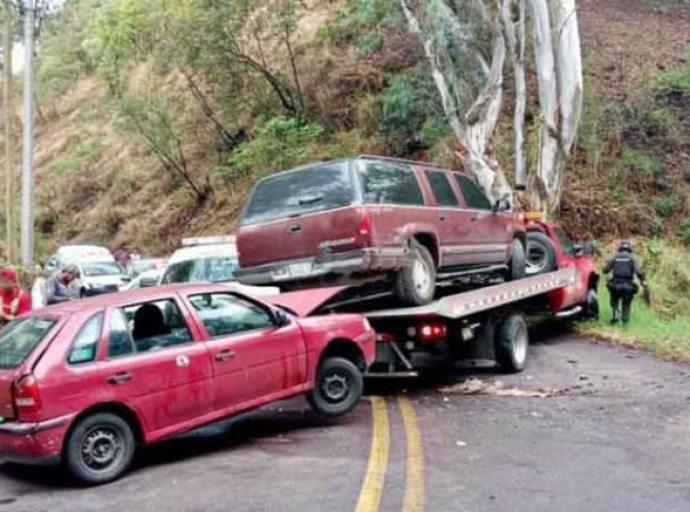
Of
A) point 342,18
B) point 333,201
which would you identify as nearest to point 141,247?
point 342,18

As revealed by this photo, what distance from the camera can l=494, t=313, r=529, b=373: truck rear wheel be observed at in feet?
36.3

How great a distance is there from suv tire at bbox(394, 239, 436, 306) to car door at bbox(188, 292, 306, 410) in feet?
6.12

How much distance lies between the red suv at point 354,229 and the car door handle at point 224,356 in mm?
2027

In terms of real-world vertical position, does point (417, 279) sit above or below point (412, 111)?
below

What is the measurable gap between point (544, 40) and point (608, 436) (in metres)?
13.0

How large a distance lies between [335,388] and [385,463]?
1927mm

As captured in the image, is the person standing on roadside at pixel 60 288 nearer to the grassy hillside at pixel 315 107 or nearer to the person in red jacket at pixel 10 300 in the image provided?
the person in red jacket at pixel 10 300

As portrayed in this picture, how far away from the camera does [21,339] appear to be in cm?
689

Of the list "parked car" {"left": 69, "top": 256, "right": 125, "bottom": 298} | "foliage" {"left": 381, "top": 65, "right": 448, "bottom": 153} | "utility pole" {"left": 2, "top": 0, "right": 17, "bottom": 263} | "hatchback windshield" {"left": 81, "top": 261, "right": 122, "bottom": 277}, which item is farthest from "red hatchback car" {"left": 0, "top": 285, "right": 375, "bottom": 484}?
"hatchback windshield" {"left": 81, "top": 261, "right": 122, "bottom": 277}

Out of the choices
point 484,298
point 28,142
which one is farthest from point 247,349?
point 28,142

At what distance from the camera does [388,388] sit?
10539 mm

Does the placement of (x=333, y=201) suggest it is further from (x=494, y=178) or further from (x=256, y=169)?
(x=256, y=169)

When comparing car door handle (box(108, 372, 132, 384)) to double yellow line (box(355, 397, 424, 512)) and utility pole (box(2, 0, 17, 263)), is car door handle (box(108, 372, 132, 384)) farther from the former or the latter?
utility pole (box(2, 0, 17, 263))

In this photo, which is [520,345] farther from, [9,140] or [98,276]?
[98,276]
